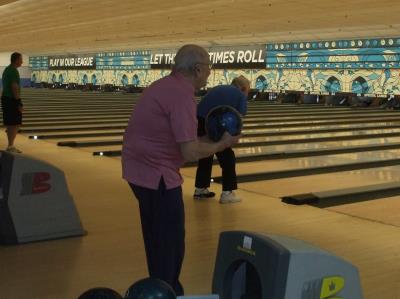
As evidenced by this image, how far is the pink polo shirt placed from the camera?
8.80 ft

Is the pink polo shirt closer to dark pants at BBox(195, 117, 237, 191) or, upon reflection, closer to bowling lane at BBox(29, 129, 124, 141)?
dark pants at BBox(195, 117, 237, 191)

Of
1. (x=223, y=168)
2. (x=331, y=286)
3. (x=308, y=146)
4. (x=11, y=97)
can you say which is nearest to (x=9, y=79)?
(x=11, y=97)

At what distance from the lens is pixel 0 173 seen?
4.24 metres

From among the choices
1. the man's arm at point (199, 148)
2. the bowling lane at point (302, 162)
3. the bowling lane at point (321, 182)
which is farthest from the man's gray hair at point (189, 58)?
the bowling lane at point (302, 162)

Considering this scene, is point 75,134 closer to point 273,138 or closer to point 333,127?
point 273,138

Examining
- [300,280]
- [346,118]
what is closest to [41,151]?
[300,280]

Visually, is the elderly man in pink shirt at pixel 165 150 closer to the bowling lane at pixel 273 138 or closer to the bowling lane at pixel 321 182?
the bowling lane at pixel 321 182

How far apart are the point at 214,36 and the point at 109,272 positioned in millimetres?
19576

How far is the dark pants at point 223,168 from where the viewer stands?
5.40 m

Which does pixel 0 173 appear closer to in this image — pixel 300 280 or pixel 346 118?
pixel 300 280

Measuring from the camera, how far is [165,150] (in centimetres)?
278

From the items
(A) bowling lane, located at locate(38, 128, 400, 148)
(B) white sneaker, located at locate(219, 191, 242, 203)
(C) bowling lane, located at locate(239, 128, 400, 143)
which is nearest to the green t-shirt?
(A) bowling lane, located at locate(38, 128, 400, 148)

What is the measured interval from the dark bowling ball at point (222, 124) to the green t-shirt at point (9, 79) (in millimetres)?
5166

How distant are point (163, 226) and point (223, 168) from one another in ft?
8.93
